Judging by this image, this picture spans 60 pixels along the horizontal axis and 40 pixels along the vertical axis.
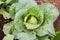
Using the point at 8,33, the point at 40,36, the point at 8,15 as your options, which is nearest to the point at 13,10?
the point at 8,15

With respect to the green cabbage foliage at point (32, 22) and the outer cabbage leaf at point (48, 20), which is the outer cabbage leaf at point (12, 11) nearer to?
the green cabbage foliage at point (32, 22)

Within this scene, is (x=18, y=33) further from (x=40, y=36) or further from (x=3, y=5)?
(x=3, y=5)

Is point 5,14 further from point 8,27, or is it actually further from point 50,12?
point 50,12

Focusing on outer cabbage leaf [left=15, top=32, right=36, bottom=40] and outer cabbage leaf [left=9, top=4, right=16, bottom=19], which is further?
outer cabbage leaf [left=9, top=4, right=16, bottom=19]

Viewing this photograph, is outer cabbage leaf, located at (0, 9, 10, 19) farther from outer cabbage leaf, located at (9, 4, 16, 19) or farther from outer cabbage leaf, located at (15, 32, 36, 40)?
outer cabbage leaf, located at (15, 32, 36, 40)

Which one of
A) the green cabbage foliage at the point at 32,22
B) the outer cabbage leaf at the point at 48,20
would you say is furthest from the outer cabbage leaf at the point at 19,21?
the outer cabbage leaf at the point at 48,20

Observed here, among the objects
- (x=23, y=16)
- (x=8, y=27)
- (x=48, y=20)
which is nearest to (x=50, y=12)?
(x=48, y=20)

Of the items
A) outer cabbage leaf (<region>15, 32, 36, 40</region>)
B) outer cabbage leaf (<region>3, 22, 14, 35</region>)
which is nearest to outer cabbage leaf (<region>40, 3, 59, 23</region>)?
outer cabbage leaf (<region>15, 32, 36, 40</region>)

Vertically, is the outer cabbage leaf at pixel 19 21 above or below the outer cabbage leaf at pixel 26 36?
above
